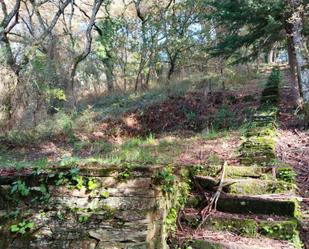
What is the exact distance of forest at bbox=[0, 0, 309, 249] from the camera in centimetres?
340

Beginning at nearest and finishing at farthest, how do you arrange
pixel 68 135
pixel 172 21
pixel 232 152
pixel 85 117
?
1. pixel 232 152
2. pixel 68 135
3. pixel 85 117
4. pixel 172 21

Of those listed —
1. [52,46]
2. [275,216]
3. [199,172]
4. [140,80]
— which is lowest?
[275,216]

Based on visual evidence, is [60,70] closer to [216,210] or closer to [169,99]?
[169,99]

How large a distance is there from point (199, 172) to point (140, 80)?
11.6m

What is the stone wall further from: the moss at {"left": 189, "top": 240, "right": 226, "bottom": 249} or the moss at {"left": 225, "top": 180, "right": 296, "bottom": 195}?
the moss at {"left": 225, "top": 180, "right": 296, "bottom": 195}

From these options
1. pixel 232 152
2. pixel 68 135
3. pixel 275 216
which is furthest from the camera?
pixel 68 135

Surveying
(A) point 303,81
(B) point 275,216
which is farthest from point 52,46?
(B) point 275,216

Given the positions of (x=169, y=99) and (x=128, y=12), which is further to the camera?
(x=128, y=12)

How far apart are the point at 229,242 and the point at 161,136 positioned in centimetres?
586

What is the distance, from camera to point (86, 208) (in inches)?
133

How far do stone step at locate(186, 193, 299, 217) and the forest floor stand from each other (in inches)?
10.0

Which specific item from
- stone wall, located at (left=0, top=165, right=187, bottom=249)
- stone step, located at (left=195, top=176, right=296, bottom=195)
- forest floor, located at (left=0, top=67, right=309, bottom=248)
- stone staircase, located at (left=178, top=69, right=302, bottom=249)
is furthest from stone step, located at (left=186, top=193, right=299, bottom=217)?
stone wall, located at (left=0, top=165, right=187, bottom=249)

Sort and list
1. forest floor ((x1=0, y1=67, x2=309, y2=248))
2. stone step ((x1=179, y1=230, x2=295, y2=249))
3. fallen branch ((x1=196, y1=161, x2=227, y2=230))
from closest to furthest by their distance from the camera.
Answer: stone step ((x1=179, y1=230, x2=295, y2=249)) → fallen branch ((x1=196, y1=161, x2=227, y2=230)) → forest floor ((x1=0, y1=67, x2=309, y2=248))

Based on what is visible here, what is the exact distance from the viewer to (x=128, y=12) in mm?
17453
